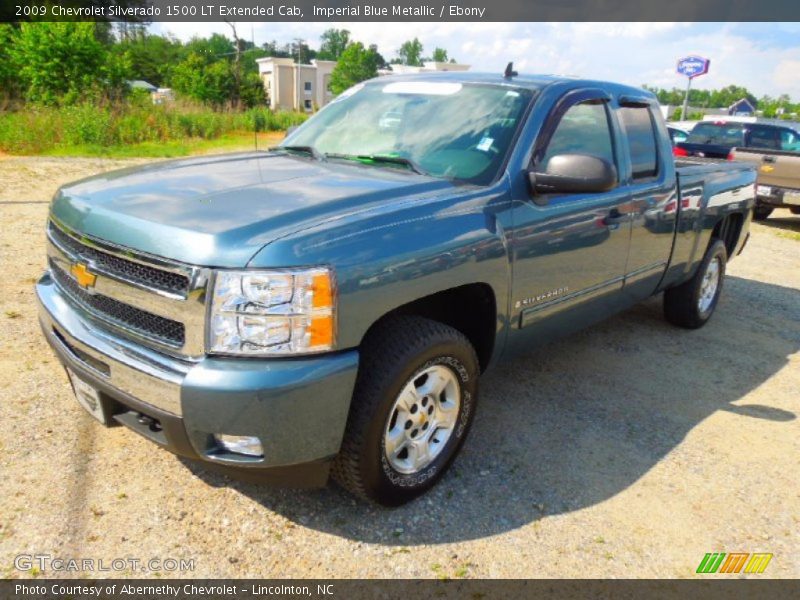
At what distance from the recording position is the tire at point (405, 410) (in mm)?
2467

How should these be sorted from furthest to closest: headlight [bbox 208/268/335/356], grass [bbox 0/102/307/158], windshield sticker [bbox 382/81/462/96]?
grass [bbox 0/102/307/158] < windshield sticker [bbox 382/81/462/96] < headlight [bbox 208/268/335/356]

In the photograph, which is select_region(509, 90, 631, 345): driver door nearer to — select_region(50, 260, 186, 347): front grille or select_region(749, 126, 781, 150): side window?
select_region(50, 260, 186, 347): front grille

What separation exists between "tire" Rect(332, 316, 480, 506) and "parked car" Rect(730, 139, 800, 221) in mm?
9594

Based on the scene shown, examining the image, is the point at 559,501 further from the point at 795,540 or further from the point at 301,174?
the point at 301,174

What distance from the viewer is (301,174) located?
3.09 m

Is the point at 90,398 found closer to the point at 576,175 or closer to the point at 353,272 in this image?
the point at 353,272

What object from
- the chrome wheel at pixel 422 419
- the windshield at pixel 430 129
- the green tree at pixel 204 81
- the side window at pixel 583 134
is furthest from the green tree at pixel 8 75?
the chrome wheel at pixel 422 419

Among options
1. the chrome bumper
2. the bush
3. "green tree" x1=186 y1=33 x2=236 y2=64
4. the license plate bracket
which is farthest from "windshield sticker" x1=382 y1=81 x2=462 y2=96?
"green tree" x1=186 y1=33 x2=236 y2=64

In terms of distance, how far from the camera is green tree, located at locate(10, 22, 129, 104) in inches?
880

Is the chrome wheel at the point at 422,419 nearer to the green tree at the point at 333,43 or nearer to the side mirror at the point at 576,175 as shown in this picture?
the side mirror at the point at 576,175

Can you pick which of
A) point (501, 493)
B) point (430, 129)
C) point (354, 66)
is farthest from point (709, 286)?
point (354, 66)

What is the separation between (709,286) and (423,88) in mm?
3433

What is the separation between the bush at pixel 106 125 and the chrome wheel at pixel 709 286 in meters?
12.0

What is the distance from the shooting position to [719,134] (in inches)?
495
